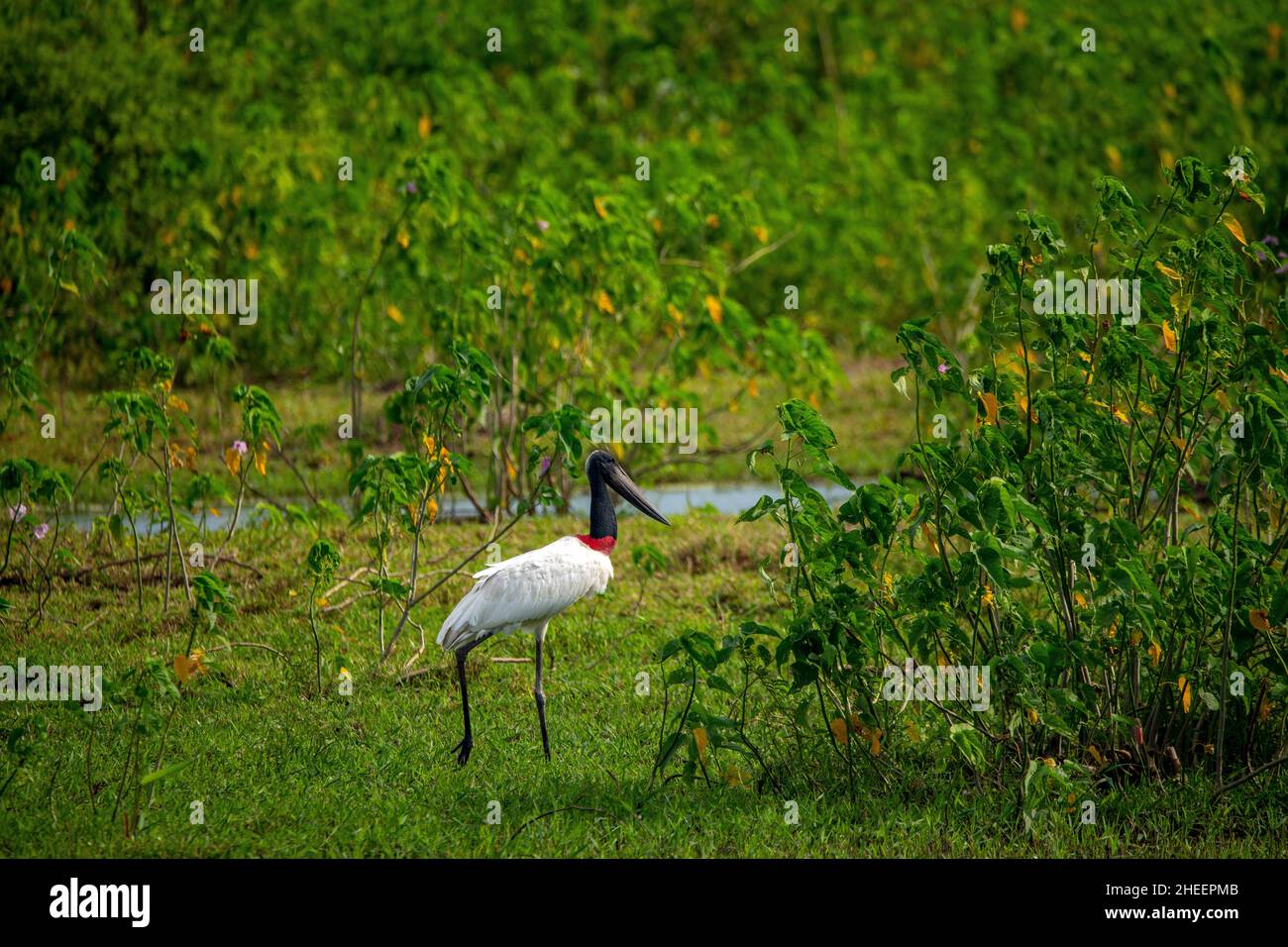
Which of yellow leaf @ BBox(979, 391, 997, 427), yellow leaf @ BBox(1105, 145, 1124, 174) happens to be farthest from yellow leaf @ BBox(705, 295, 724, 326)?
yellow leaf @ BBox(1105, 145, 1124, 174)

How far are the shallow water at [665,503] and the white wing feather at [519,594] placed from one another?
2369 millimetres

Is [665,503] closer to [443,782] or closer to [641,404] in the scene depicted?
[641,404]

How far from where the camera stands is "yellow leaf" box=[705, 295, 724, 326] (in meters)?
8.93

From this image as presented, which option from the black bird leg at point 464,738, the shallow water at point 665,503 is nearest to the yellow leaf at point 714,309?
the shallow water at point 665,503

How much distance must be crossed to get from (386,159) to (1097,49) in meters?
7.01

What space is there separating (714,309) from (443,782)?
3.92 meters

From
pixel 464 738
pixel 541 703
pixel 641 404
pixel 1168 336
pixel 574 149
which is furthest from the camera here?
pixel 574 149

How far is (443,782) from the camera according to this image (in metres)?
5.87

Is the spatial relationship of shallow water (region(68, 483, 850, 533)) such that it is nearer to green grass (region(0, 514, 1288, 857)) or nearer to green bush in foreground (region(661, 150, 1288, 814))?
green grass (region(0, 514, 1288, 857))

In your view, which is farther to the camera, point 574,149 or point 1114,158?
point 574,149

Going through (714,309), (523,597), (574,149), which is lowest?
(523,597)

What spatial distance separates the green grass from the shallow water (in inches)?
66.9

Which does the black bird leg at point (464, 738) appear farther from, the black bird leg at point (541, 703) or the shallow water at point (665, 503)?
the shallow water at point (665, 503)

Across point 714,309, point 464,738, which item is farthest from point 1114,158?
point 464,738
